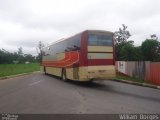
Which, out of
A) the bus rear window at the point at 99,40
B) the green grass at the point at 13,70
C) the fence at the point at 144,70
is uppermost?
the bus rear window at the point at 99,40

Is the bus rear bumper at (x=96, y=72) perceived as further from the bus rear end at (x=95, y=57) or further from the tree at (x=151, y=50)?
the tree at (x=151, y=50)

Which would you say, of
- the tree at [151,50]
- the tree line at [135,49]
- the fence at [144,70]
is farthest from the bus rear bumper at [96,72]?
the tree at [151,50]

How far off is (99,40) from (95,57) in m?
1.13

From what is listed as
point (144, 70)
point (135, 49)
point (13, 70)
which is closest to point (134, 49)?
point (135, 49)

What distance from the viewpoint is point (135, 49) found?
6712 cm

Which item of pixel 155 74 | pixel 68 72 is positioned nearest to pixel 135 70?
pixel 155 74

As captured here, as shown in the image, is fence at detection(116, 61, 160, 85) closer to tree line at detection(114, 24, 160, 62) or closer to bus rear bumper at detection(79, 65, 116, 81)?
bus rear bumper at detection(79, 65, 116, 81)

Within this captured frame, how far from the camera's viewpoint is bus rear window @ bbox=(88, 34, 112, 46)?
18.3 m

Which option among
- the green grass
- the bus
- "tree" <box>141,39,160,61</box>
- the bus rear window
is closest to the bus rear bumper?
the bus

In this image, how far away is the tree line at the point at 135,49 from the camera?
205 feet

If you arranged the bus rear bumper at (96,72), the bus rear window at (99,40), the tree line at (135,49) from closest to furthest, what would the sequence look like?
the bus rear bumper at (96,72) < the bus rear window at (99,40) < the tree line at (135,49)

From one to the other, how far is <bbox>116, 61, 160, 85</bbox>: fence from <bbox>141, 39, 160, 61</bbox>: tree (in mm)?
48590

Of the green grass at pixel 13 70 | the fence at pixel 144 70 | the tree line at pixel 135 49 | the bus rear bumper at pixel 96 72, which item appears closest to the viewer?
the bus rear bumper at pixel 96 72

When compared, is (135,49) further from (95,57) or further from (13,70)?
(95,57)
